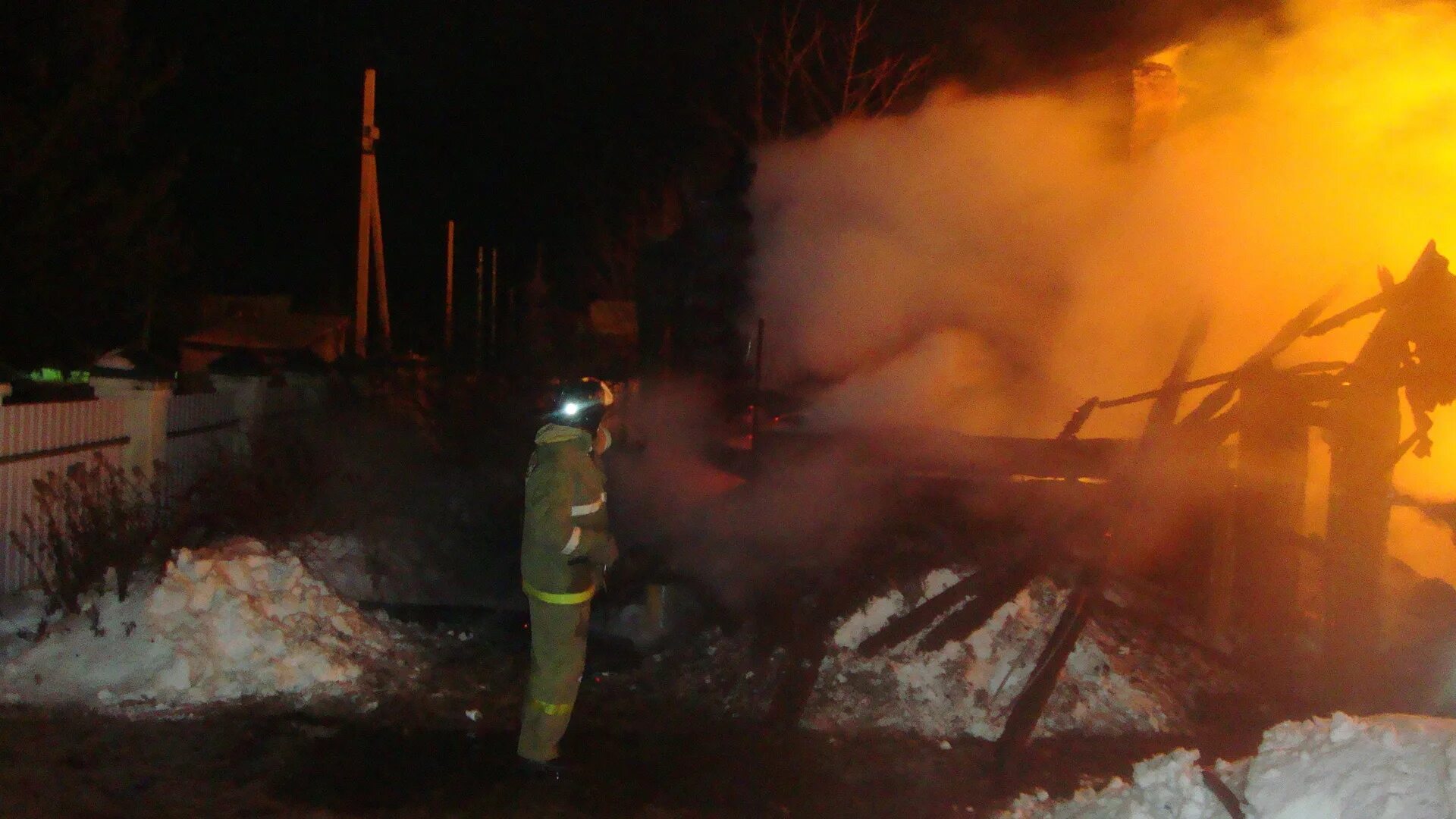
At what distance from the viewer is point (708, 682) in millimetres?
6602

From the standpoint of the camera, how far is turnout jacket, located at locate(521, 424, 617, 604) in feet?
16.7

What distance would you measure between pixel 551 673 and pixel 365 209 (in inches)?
607

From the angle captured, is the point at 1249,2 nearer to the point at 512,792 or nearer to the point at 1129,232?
the point at 1129,232

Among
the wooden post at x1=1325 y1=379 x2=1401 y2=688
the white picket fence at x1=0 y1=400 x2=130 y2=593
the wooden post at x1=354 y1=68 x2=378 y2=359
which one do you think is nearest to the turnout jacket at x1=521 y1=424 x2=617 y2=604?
the white picket fence at x1=0 y1=400 x2=130 y2=593

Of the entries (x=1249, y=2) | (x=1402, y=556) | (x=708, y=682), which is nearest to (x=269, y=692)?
(x=708, y=682)

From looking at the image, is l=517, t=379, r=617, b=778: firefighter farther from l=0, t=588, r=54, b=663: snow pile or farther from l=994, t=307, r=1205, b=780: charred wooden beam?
l=0, t=588, r=54, b=663: snow pile

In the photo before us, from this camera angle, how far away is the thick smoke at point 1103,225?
8.52 meters

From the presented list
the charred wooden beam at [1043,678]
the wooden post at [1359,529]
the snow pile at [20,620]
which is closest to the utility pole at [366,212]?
the snow pile at [20,620]

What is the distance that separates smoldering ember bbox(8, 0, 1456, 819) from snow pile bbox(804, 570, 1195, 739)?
0.03 metres

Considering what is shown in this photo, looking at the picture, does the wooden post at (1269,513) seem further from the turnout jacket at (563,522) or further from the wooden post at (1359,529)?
the turnout jacket at (563,522)

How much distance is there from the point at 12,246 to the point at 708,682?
12.0 metres

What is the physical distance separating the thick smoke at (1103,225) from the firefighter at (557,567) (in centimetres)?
451

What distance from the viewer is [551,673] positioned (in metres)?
5.12

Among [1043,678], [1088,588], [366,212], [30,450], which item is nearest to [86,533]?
[30,450]
